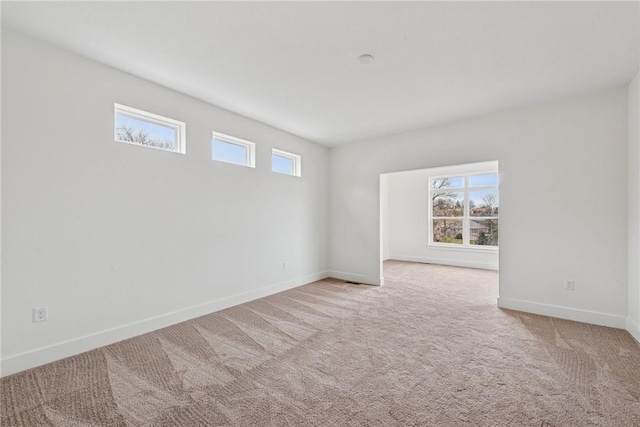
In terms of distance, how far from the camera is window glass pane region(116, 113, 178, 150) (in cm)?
288

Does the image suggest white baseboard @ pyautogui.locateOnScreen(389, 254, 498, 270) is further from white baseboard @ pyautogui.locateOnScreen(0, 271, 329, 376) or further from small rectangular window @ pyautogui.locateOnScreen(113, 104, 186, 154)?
small rectangular window @ pyautogui.locateOnScreen(113, 104, 186, 154)

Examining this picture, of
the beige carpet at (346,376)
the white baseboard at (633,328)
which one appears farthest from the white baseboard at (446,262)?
the white baseboard at (633,328)

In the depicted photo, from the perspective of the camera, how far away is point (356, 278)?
5195 mm

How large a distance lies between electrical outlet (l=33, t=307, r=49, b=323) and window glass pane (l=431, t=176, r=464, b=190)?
7594 millimetres

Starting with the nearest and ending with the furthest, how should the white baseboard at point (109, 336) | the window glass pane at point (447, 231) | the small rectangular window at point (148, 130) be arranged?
the white baseboard at point (109, 336) < the small rectangular window at point (148, 130) < the window glass pane at point (447, 231)

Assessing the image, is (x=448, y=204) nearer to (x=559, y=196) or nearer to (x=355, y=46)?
(x=559, y=196)

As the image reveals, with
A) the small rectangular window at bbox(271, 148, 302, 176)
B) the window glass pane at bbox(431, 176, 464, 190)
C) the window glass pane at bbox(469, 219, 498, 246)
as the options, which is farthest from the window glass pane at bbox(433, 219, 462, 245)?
the small rectangular window at bbox(271, 148, 302, 176)

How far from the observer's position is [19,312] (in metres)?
2.19

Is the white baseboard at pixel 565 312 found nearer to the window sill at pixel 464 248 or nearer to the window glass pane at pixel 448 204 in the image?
the window sill at pixel 464 248

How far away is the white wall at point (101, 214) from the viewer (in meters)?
2.20

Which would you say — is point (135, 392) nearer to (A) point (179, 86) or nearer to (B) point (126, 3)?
(B) point (126, 3)

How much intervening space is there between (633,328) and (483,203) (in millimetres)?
4294

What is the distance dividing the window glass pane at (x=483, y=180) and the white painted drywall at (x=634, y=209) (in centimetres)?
375

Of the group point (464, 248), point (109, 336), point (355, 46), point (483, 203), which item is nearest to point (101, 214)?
point (109, 336)
